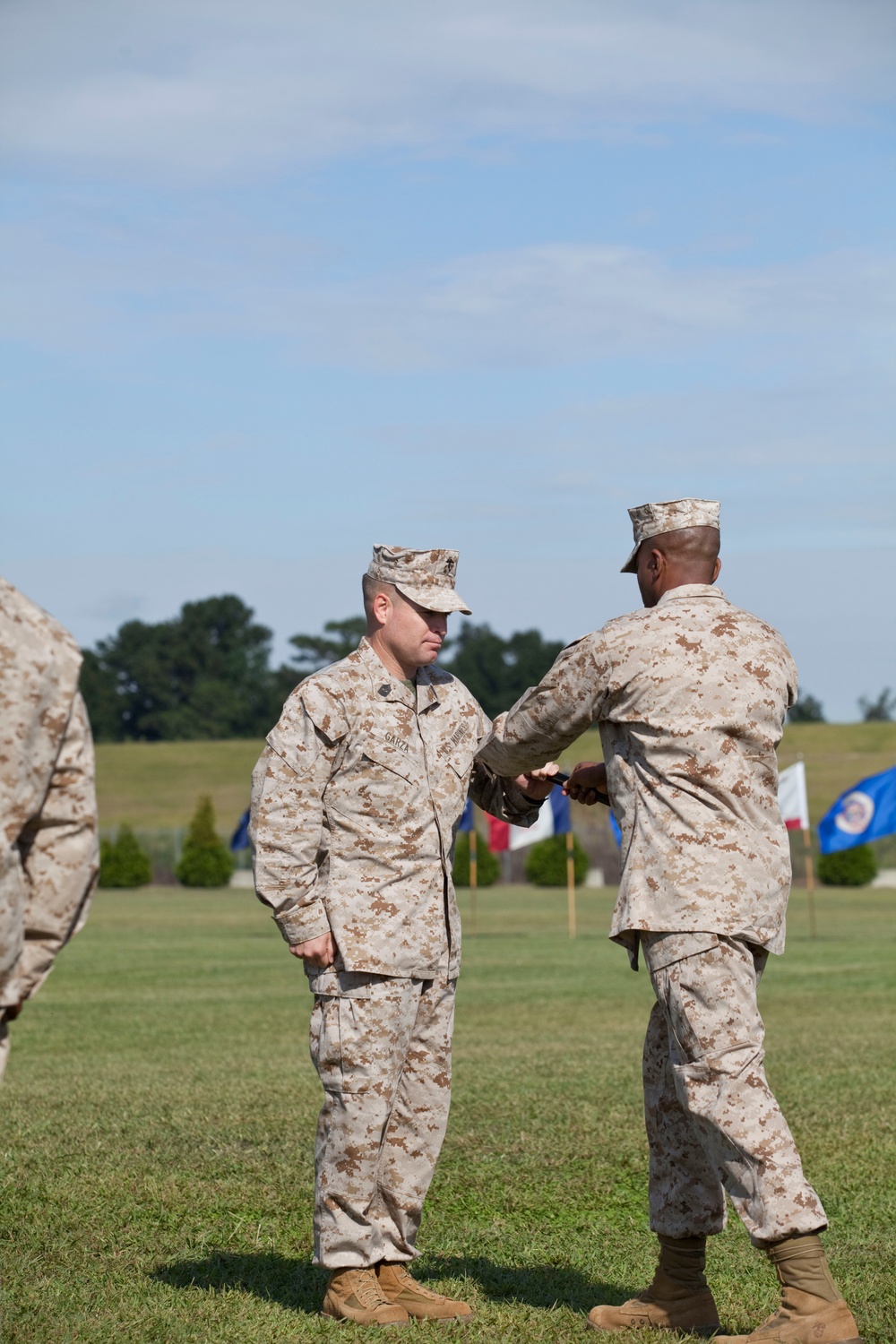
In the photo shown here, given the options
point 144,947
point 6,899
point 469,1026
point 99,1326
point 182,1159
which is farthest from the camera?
point 144,947

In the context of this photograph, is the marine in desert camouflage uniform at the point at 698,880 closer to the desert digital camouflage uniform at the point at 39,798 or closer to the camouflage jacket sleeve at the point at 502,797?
the camouflage jacket sleeve at the point at 502,797

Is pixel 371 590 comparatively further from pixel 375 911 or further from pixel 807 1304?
pixel 807 1304

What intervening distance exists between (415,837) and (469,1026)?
10516 millimetres

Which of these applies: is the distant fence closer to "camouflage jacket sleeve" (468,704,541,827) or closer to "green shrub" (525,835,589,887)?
"green shrub" (525,835,589,887)

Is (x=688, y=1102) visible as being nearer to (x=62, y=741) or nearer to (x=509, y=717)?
(x=509, y=717)

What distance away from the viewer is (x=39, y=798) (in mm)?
3924

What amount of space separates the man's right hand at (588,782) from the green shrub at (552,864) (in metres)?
55.2

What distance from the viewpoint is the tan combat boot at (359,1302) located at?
5.32 metres

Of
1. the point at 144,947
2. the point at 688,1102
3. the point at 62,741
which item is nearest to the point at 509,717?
the point at 688,1102

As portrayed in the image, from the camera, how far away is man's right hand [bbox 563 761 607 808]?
572cm

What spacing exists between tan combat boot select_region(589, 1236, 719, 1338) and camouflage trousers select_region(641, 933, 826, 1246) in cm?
8

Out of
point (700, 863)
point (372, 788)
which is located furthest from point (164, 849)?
point (700, 863)

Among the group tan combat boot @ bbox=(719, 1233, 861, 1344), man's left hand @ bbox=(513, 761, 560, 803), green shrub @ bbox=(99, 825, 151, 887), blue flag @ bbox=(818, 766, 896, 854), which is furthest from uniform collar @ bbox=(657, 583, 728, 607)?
green shrub @ bbox=(99, 825, 151, 887)

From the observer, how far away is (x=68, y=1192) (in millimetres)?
7223
